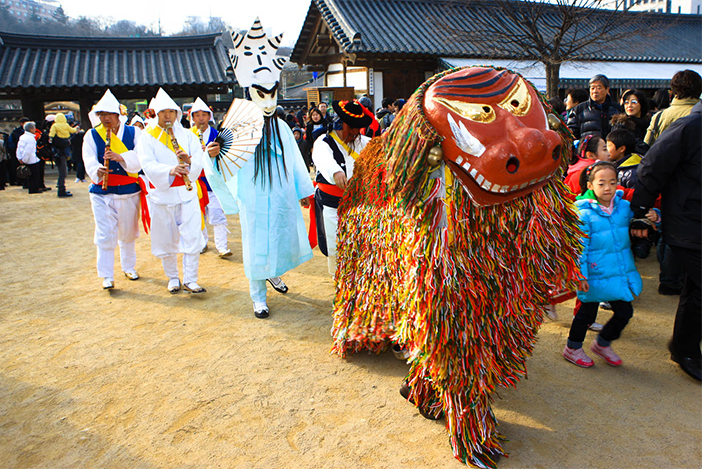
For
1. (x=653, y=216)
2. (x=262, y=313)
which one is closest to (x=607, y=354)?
(x=653, y=216)

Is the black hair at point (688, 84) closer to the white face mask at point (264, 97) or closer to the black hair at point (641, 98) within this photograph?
the black hair at point (641, 98)

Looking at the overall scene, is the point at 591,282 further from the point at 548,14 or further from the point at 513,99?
the point at 548,14

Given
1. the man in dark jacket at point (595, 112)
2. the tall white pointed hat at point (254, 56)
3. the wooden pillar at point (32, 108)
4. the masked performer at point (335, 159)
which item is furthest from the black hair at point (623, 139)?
the wooden pillar at point (32, 108)

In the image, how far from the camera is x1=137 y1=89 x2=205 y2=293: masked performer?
13.9 ft

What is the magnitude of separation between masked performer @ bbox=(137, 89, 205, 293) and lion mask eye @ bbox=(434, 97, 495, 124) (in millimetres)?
2793

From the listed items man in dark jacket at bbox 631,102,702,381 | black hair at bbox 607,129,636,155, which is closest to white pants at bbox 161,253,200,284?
man in dark jacket at bbox 631,102,702,381

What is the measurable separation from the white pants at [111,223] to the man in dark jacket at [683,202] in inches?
164

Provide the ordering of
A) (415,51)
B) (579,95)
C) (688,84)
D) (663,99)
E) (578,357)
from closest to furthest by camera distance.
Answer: (578,357)
(688,84)
(579,95)
(663,99)
(415,51)

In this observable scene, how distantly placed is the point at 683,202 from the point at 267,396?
254 cm

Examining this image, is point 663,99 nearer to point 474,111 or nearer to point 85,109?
point 474,111

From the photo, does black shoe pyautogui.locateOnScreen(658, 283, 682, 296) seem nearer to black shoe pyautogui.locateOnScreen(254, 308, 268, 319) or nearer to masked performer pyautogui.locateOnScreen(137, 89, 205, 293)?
black shoe pyautogui.locateOnScreen(254, 308, 268, 319)

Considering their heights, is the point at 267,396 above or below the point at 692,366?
below

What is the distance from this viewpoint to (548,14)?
507 inches

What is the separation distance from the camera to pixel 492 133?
6.68 ft
